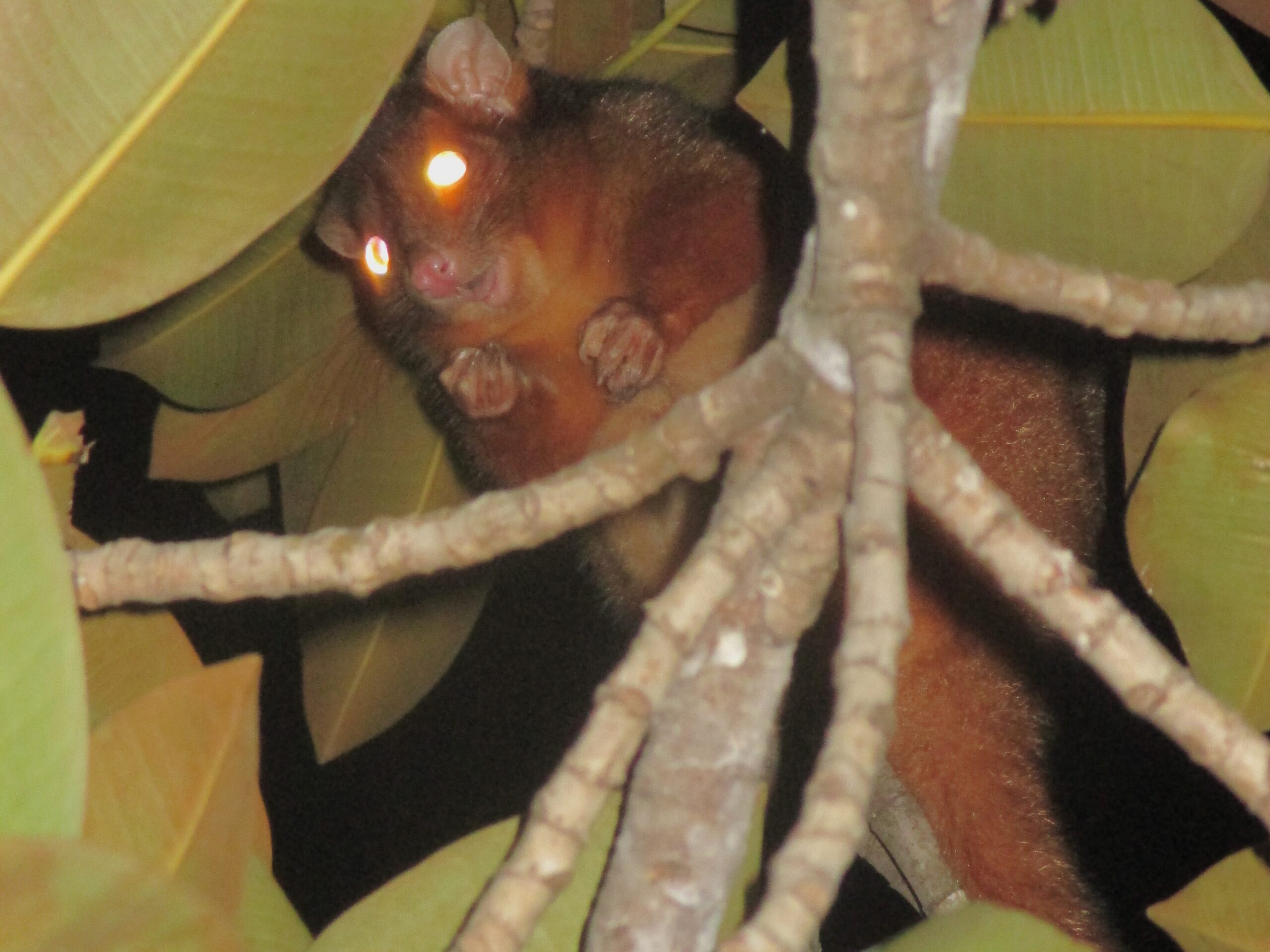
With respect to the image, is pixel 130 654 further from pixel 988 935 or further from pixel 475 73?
pixel 475 73

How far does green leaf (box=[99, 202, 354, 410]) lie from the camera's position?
1900 millimetres

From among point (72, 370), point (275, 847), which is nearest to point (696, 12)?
point (72, 370)

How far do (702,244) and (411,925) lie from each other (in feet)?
4.14

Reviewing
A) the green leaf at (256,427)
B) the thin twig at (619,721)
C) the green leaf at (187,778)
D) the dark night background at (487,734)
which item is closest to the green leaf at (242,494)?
the dark night background at (487,734)

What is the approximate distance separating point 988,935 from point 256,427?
62.4 inches

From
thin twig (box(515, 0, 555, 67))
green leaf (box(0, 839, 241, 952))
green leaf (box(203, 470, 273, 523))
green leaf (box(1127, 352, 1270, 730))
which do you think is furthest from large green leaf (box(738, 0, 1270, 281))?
green leaf (box(203, 470, 273, 523))

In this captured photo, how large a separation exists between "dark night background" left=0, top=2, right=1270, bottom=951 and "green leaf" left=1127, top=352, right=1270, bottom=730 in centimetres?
76

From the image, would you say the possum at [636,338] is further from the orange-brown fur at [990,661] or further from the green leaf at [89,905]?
the green leaf at [89,905]

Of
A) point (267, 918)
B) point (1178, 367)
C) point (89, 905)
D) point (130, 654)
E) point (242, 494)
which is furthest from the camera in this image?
point (242, 494)

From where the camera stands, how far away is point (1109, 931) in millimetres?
1874

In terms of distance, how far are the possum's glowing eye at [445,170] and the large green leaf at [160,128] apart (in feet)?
3.51

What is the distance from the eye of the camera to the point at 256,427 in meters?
2.18

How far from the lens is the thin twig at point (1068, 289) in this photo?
1.01 m

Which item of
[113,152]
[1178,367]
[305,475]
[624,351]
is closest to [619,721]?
[113,152]
